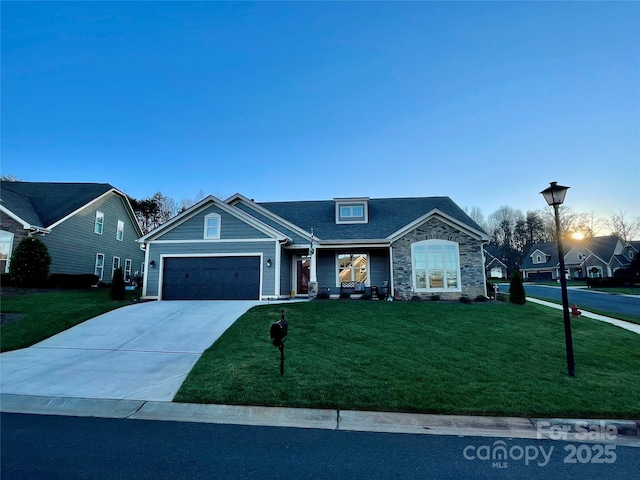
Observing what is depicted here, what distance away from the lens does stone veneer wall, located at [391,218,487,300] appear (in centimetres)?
1590

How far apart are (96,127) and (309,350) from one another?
18941 millimetres

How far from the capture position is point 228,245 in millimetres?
16031

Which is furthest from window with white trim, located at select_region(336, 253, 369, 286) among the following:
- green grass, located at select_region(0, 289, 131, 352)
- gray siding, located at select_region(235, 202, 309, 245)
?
green grass, located at select_region(0, 289, 131, 352)

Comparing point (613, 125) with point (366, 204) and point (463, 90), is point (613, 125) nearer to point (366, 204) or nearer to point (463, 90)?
point (463, 90)

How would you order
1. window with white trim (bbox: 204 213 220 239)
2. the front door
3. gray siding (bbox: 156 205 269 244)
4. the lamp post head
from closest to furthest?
1. the lamp post head
2. gray siding (bbox: 156 205 269 244)
3. window with white trim (bbox: 204 213 220 239)
4. the front door

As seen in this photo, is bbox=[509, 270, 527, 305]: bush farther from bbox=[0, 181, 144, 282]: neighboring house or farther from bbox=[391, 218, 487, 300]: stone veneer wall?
bbox=[0, 181, 144, 282]: neighboring house

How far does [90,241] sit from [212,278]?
39.5 ft

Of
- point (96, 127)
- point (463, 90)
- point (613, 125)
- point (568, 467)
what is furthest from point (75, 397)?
point (613, 125)

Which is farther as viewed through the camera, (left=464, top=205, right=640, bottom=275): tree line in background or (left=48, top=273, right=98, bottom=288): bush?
(left=464, top=205, right=640, bottom=275): tree line in background

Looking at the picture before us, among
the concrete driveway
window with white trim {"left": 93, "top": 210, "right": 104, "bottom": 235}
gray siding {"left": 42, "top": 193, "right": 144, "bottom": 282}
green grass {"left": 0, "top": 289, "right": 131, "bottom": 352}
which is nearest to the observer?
the concrete driveway

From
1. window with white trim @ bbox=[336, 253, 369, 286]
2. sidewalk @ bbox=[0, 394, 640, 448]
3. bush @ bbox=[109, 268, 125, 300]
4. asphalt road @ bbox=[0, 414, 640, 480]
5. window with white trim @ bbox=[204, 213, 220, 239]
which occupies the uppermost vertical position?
window with white trim @ bbox=[204, 213, 220, 239]

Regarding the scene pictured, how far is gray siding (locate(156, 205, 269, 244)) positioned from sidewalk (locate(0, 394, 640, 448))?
36.2ft

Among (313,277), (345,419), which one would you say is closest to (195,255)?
(313,277)

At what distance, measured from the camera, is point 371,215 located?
66.5ft
